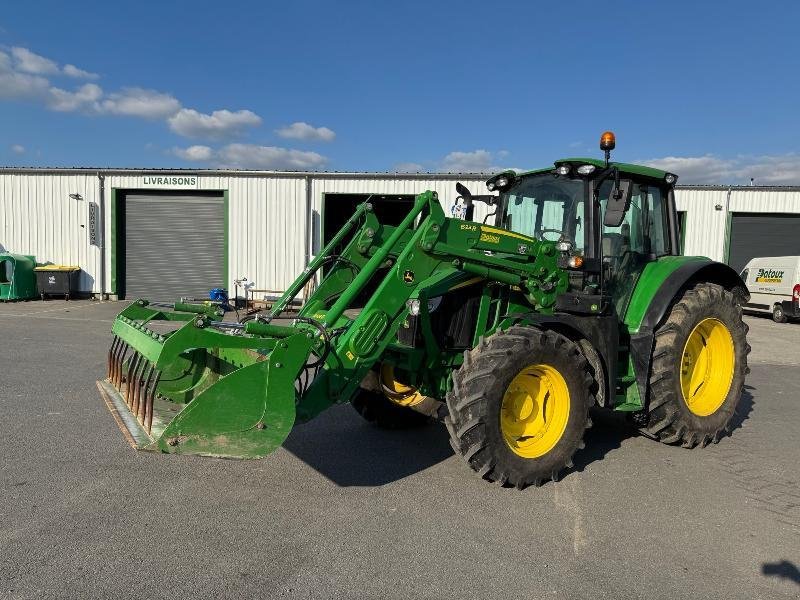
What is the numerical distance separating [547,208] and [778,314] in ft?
48.2

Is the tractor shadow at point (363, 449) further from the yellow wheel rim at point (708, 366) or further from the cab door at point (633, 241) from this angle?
the yellow wheel rim at point (708, 366)

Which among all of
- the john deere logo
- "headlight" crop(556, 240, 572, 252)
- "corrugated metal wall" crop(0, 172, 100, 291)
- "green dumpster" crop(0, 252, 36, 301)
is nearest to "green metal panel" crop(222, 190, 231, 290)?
"corrugated metal wall" crop(0, 172, 100, 291)

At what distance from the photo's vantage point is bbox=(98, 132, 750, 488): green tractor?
3625 mm

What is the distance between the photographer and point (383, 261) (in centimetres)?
420

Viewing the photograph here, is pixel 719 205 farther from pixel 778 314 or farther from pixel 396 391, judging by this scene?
pixel 396 391

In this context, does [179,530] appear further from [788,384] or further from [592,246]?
[788,384]

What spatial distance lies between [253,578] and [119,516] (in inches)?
46.4

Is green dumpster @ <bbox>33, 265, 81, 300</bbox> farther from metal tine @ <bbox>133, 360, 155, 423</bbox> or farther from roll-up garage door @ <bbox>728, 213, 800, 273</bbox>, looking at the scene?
roll-up garage door @ <bbox>728, 213, 800, 273</bbox>

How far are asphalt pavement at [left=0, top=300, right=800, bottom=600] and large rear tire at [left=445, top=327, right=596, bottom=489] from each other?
0.25 m

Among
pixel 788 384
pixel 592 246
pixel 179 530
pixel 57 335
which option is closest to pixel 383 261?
pixel 592 246

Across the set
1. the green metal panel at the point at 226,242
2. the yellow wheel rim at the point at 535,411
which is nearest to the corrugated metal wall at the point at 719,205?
the green metal panel at the point at 226,242

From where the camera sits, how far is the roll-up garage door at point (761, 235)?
1906 centimetres

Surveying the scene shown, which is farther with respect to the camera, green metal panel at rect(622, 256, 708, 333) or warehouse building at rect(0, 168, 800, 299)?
warehouse building at rect(0, 168, 800, 299)

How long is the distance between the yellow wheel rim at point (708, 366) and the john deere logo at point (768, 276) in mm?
13041
